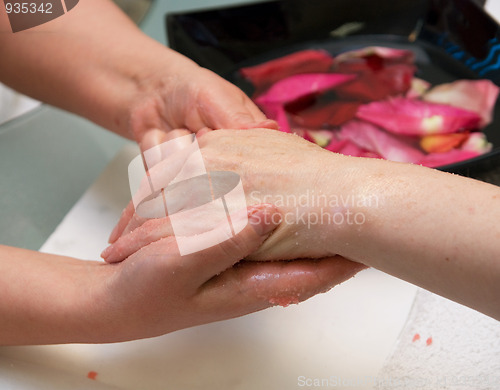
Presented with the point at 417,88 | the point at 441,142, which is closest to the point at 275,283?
the point at 441,142

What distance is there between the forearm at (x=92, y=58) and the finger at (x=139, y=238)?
0.27 m

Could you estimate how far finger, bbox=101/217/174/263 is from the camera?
0.66 metres

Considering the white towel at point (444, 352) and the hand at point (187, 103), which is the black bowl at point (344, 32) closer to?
the hand at point (187, 103)

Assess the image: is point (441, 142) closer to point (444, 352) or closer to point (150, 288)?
point (444, 352)

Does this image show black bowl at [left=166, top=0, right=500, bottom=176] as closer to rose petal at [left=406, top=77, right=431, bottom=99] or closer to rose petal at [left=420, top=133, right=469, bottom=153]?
rose petal at [left=406, top=77, right=431, bottom=99]

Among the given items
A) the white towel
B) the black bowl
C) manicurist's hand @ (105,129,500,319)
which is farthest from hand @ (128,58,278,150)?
the white towel

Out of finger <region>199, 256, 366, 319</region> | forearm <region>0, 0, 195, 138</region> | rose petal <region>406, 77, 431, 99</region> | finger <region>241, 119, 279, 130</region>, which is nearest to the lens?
finger <region>199, 256, 366, 319</region>

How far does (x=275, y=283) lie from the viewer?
62cm

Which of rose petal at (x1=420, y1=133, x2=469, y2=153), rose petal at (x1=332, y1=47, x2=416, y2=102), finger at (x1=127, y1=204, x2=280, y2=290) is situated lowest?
rose petal at (x1=420, y1=133, x2=469, y2=153)

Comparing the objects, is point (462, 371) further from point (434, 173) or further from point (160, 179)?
point (160, 179)

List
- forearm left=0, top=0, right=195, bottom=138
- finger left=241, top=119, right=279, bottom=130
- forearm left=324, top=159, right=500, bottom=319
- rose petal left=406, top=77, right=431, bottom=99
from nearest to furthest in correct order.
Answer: forearm left=324, top=159, right=500, bottom=319 → finger left=241, top=119, right=279, bottom=130 → forearm left=0, top=0, right=195, bottom=138 → rose petal left=406, top=77, right=431, bottom=99

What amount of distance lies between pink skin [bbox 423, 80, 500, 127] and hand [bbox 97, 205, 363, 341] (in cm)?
50

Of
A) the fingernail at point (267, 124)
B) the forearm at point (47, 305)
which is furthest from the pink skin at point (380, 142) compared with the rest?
the forearm at point (47, 305)

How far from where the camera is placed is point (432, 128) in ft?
3.09
